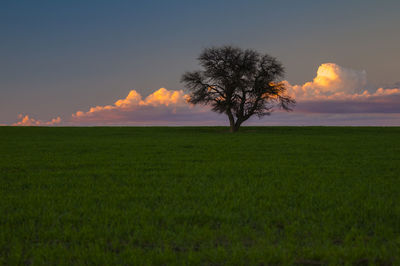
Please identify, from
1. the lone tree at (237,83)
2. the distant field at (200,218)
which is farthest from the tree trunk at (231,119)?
the distant field at (200,218)

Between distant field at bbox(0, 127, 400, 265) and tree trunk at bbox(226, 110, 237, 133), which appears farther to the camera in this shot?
tree trunk at bbox(226, 110, 237, 133)

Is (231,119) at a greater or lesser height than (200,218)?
greater

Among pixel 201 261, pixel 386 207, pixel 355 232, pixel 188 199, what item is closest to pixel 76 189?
pixel 188 199

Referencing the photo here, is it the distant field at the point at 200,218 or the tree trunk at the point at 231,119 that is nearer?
the distant field at the point at 200,218

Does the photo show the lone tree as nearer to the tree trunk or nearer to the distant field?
the tree trunk

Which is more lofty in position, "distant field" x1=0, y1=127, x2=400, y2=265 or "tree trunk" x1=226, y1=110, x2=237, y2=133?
"tree trunk" x1=226, y1=110, x2=237, y2=133

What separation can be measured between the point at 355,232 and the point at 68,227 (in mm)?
5644

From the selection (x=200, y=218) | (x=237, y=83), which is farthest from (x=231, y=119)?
(x=200, y=218)

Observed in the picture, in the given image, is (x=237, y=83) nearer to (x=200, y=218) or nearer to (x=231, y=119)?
(x=231, y=119)

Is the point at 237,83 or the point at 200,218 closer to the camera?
the point at 200,218

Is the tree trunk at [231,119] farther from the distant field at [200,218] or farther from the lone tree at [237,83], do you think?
the distant field at [200,218]

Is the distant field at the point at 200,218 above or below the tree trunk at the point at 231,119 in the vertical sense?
below

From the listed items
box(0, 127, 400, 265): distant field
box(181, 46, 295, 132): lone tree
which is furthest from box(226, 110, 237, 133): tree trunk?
box(0, 127, 400, 265): distant field

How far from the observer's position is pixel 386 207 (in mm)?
7133
